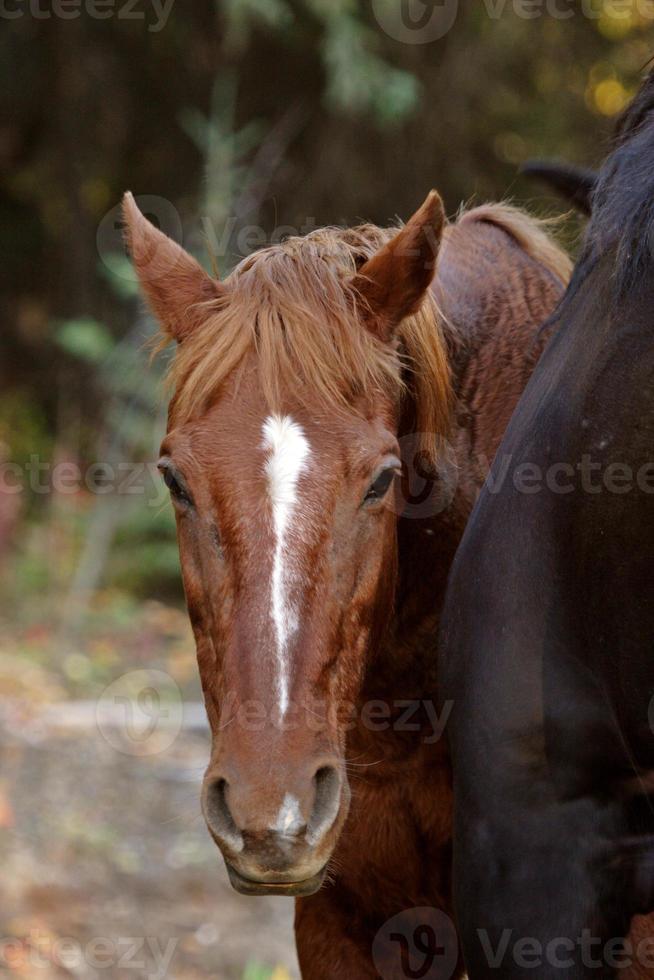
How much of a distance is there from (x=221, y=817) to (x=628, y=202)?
1.39m

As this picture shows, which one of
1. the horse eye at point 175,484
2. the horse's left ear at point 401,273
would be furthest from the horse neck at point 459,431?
the horse eye at point 175,484

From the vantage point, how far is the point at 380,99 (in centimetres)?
868

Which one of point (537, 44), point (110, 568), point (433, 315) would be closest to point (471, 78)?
point (537, 44)

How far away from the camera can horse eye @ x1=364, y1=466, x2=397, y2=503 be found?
8.39ft

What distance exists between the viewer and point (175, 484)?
2576mm

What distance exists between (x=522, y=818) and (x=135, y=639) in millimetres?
6571

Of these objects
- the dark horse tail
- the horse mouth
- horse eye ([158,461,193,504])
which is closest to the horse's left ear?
horse eye ([158,461,193,504])

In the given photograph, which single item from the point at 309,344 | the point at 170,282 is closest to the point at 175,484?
the point at 309,344

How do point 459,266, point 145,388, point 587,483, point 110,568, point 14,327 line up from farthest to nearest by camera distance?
1. point 14,327
2. point 110,568
3. point 145,388
4. point 459,266
5. point 587,483

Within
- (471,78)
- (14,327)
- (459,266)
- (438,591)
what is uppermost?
(471,78)

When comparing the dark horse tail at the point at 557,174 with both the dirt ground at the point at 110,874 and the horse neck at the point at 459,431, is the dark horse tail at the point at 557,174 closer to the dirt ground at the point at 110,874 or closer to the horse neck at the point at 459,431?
the horse neck at the point at 459,431

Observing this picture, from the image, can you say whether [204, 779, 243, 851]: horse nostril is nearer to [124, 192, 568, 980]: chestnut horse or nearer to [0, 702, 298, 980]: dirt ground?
[124, 192, 568, 980]: chestnut horse

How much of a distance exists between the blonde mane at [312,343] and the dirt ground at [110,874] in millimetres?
2072

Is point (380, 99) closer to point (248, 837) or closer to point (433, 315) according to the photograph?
point (433, 315)
